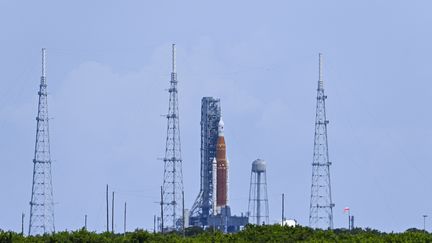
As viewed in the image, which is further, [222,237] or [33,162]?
[33,162]

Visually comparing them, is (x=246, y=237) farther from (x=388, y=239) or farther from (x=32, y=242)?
(x=32, y=242)

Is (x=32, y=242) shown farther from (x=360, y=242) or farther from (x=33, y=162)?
(x=33, y=162)

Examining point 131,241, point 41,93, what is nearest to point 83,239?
point 131,241

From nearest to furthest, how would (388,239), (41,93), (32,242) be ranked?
(32,242) → (388,239) → (41,93)

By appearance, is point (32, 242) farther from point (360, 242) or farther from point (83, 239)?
point (360, 242)

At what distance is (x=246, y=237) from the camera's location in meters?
122

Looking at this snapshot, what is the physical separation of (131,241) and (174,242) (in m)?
3.16

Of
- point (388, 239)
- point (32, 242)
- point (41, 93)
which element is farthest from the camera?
point (41, 93)

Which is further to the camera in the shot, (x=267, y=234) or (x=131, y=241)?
(x=267, y=234)

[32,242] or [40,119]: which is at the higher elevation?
[40,119]

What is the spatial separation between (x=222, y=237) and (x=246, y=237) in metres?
2.77

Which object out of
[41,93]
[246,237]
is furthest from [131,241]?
[41,93]

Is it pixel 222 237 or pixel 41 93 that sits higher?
pixel 41 93

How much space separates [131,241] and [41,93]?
254 feet
